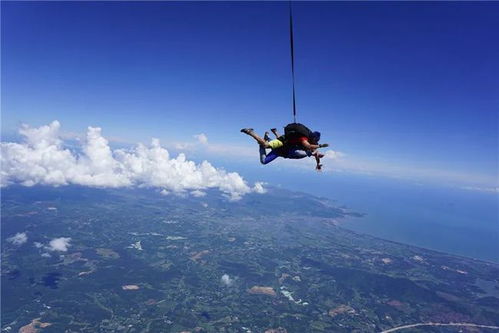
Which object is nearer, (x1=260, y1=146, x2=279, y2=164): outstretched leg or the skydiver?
the skydiver

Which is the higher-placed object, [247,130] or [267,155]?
[247,130]

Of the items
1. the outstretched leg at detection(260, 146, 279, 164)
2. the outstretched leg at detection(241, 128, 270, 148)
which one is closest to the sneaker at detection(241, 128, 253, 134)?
the outstretched leg at detection(241, 128, 270, 148)

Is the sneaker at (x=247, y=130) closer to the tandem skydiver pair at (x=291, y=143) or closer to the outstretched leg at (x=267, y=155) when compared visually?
the tandem skydiver pair at (x=291, y=143)

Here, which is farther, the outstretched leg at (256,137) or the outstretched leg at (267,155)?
the outstretched leg at (267,155)

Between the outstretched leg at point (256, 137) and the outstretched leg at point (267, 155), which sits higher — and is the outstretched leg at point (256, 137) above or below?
above

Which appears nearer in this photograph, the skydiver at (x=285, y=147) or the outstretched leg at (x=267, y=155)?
the skydiver at (x=285, y=147)

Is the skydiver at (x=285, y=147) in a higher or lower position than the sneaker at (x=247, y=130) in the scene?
lower

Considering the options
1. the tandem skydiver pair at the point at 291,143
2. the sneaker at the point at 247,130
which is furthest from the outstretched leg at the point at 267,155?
the sneaker at the point at 247,130

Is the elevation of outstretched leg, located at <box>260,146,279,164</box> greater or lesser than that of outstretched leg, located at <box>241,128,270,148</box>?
lesser

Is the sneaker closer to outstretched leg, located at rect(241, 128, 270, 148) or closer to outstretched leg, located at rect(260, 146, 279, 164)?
outstretched leg, located at rect(241, 128, 270, 148)

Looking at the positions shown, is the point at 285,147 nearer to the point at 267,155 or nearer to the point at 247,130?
the point at 267,155

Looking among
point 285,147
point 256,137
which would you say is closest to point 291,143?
point 285,147
